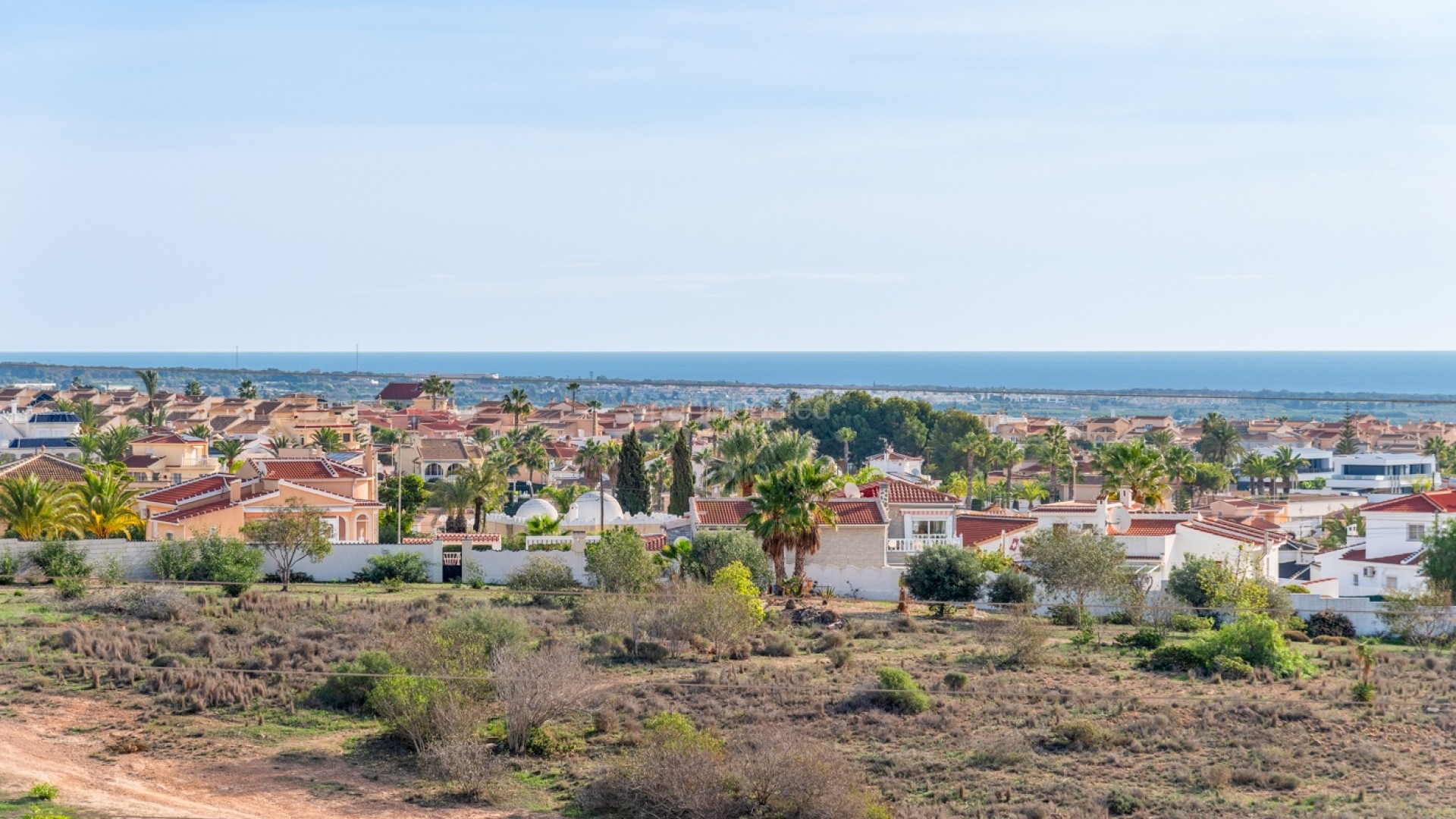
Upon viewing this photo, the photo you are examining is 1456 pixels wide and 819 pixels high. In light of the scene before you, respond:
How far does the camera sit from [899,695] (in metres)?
29.9

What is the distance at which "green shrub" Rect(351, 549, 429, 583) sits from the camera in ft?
148

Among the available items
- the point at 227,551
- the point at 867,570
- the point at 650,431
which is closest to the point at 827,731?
the point at 867,570

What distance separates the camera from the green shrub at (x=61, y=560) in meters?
42.5

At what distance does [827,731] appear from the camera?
1123 inches

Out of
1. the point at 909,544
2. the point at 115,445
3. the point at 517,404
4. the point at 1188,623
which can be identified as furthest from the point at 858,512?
the point at 517,404

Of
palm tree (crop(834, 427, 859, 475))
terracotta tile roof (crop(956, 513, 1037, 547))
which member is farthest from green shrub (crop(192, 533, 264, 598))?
A: palm tree (crop(834, 427, 859, 475))

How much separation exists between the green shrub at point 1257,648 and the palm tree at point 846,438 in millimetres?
49016

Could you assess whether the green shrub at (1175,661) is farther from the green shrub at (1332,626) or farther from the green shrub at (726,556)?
the green shrub at (726,556)

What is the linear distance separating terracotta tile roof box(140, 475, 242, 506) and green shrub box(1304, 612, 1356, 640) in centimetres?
3467

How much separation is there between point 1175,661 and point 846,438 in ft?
180

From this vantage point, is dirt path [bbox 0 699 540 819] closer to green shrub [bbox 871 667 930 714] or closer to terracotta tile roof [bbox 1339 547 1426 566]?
green shrub [bbox 871 667 930 714]

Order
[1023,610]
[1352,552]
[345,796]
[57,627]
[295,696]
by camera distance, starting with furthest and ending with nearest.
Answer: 1. [1352,552]
2. [1023,610]
3. [57,627]
4. [295,696]
5. [345,796]

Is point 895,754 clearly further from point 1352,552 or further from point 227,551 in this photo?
point 1352,552

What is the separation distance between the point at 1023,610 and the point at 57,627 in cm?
2431
